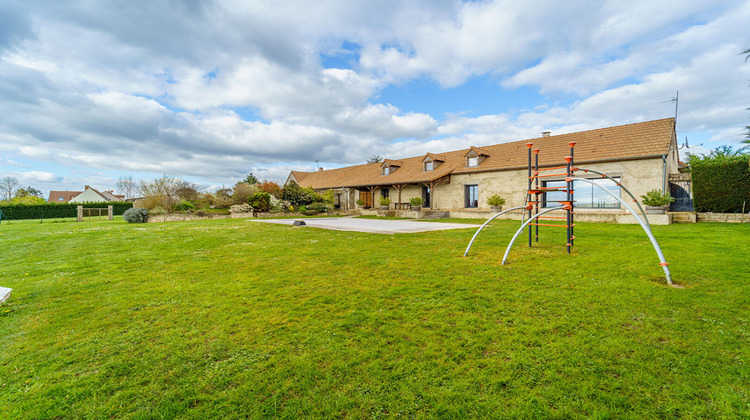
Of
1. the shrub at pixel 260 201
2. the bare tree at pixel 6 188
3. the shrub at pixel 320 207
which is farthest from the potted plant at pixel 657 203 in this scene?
the bare tree at pixel 6 188

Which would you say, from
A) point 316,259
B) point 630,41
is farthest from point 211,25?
point 630,41

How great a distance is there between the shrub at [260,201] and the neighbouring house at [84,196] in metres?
53.3

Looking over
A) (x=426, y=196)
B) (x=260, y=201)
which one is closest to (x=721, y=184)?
(x=426, y=196)

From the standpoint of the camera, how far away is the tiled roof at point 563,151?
1541cm

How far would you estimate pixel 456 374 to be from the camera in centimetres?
226

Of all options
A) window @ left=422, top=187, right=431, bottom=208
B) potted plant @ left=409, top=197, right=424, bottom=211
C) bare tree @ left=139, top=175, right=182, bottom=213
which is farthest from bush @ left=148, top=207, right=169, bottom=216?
window @ left=422, top=187, right=431, bottom=208

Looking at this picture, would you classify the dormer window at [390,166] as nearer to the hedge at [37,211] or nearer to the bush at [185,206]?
the bush at [185,206]

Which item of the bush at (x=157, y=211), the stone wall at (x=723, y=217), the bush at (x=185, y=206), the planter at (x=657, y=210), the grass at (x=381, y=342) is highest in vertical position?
the bush at (x=185, y=206)

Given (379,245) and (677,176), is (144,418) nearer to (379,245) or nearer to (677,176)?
(379,245)

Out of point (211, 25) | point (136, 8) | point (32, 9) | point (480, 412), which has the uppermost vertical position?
point (211, 25)

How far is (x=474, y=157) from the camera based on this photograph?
71.3ft

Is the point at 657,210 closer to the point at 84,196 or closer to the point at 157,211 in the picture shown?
the point at 157,211

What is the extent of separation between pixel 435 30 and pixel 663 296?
11259mm

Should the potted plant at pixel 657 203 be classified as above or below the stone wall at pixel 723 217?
above
